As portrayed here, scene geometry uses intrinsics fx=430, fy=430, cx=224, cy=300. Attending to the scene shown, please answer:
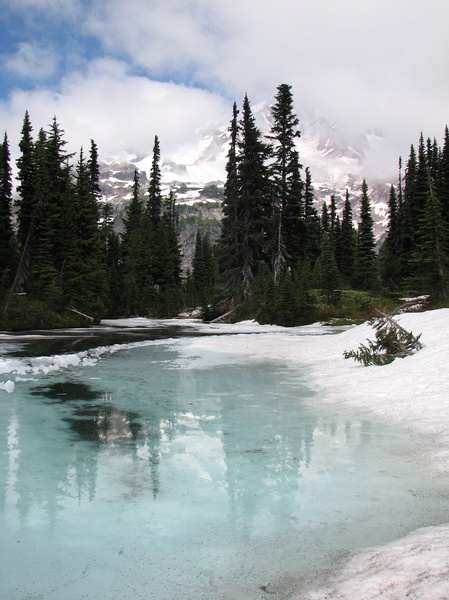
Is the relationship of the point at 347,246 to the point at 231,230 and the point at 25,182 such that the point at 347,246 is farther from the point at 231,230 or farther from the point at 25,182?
the point at 25,182

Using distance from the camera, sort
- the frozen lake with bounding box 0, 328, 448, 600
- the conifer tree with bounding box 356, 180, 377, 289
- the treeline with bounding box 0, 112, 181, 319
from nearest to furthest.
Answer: the frozen lake with bounding box 0, 328, 448, 600 → the treeline with bounding box 0, 112, 181, 319 → the conifer tree with bounding box 356, 180, 377, 289

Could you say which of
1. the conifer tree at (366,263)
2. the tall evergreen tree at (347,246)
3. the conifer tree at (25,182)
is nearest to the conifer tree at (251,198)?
the conifer tree at (366,263)

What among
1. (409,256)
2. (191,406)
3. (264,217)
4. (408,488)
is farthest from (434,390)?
(409,256)

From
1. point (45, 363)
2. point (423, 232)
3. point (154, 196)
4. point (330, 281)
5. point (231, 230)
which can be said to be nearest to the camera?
point (45, 363)

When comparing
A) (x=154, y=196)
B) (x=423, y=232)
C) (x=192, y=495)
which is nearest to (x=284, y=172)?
(x=423, y=232)

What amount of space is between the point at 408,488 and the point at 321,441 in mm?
1661

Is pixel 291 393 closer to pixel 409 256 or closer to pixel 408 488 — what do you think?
pixel 408 488

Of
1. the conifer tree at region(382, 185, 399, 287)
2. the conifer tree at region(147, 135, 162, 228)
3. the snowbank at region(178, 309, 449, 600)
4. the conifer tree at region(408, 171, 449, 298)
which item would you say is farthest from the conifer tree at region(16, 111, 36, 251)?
the conifer tree at region(382, 185, 399, 287)

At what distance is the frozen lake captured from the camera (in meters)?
2.85

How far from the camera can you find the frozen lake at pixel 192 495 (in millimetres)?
2854

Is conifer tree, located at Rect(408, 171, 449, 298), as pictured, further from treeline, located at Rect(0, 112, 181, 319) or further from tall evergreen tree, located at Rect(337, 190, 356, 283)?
tall evergreen tree, located at Rect(337, 190, 356, 283)

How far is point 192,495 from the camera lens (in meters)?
4.09

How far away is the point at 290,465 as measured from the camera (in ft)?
16.0

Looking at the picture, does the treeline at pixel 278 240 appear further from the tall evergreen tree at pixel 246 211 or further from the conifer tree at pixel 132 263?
the conifer tree at pixel 132 263
